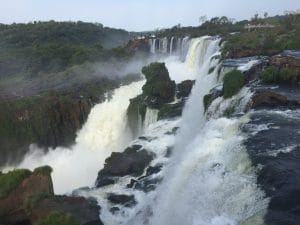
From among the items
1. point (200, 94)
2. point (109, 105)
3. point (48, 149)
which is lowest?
point (48, 149)

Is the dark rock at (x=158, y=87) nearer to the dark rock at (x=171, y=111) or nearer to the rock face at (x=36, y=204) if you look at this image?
the dark rock at (x=171, y=111)

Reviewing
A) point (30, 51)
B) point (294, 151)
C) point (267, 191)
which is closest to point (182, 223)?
point (267, 191)

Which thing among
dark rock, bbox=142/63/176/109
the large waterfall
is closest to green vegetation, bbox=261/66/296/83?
the large waterfall

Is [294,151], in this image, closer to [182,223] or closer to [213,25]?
[182,223]

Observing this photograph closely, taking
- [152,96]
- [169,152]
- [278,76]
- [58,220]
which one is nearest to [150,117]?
[152,96]

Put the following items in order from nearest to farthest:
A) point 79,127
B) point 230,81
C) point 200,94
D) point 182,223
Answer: point 182,223
point 230,81
point 200,94
point 79,127

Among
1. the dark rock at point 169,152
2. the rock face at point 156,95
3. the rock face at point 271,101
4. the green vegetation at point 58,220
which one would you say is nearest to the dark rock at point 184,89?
the rock face at point 156,95
